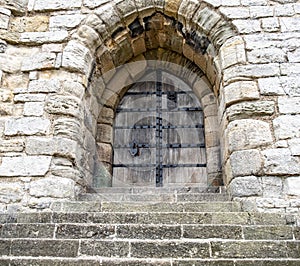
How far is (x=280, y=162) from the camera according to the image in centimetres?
291

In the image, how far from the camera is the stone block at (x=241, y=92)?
10.4 ft

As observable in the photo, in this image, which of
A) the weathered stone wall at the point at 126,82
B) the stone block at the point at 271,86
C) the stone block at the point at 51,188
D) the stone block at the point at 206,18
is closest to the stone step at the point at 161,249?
the weathered stone wall at the point at 126,82

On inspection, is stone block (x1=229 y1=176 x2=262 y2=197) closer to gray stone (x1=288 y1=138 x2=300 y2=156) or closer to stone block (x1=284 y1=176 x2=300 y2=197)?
stone block (x1=284 y1=176 x2=300 y2=197)

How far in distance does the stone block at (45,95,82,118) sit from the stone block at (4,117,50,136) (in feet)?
0.45

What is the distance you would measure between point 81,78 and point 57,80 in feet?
0.83

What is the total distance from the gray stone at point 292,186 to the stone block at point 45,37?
2.72m

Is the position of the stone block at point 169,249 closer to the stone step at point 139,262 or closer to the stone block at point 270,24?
the stone step at point 139,262

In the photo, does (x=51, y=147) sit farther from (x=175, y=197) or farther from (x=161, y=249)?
(x=161, y=249)

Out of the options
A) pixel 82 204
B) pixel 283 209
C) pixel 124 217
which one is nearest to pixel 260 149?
pixel 283 209

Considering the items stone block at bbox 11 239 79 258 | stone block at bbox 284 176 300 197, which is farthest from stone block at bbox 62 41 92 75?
stone block at bbox 284 176 300 197

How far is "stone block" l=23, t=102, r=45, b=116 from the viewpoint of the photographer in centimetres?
327

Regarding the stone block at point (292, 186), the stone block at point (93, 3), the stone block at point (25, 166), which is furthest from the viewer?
the stone block at point (93, 3)

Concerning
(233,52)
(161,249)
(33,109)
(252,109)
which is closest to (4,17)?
(33,109)

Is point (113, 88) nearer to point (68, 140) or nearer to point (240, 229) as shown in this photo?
point (68, 140)
